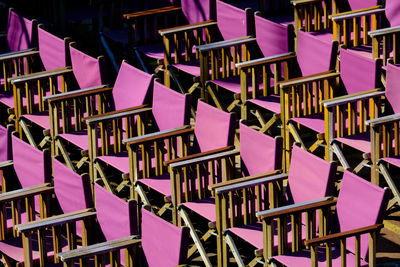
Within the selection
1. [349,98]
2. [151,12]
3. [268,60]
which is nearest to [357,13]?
[268,60]

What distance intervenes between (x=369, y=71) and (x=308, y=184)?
4.77 ft

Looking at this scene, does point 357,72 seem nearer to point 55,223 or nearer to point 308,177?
point 308,177

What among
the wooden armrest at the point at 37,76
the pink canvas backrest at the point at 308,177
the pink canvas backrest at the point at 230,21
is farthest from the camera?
the pink canvas backrest at the point at 230,21

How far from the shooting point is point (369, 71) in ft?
29.9

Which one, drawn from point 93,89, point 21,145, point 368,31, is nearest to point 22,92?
point 93,89

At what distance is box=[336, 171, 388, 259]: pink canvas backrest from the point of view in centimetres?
751

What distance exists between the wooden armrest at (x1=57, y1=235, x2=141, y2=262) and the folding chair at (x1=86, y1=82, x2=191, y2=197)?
54.2 inches

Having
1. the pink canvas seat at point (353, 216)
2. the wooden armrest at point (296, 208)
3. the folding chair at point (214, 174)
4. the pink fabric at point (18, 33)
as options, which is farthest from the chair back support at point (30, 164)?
the pink fabric at point (18, 33)

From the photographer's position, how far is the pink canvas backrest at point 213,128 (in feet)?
28.4

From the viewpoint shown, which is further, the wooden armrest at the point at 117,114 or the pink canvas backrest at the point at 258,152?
the wooden armrest at the point at 117,114

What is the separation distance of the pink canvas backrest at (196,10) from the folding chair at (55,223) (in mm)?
2818

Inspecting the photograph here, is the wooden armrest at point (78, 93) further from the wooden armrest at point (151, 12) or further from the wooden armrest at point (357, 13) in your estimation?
the wooden armrest at point (357, 13)

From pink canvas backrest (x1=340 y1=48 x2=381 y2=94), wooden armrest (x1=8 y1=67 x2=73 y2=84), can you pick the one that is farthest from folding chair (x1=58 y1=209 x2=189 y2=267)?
wooden armrest (x1=8 y1=67 x2=73 y2=84)

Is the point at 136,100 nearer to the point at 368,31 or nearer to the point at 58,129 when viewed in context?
the point at 58,129
